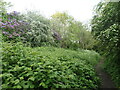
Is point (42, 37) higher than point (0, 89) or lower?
higher

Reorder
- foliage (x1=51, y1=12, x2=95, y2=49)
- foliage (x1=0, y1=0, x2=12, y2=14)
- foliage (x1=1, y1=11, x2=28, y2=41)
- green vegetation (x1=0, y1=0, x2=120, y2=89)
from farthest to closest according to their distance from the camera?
1. foliage (x1=51, y1=12, x2=95, y2=49)
2. foliage (x1=0, y1=0, x2=12, y2=14)
3. foliage (x1=1, y1=11, x2=28, y2=41)
4. green vegetation (x1=0, y1=0, x2=120, y2=89)

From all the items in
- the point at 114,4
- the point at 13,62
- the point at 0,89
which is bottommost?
the point at 0,89

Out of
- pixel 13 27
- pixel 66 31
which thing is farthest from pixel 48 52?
pixel 66 31

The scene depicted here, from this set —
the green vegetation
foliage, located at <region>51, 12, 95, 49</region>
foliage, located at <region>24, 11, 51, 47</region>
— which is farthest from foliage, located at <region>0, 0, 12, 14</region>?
foliage, located at <region>51, 12, 95, 49</region>

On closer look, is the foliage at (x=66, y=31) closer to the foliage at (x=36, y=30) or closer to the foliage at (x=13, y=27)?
the foliage at (x=36, y=30)

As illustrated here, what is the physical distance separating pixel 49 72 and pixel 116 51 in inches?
113

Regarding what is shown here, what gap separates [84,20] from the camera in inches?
555

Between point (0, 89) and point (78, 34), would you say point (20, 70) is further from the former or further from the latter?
point (78, 34)

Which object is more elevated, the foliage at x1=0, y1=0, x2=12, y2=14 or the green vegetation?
the foliage at x1=0, y1=0, x2=12, y2=14

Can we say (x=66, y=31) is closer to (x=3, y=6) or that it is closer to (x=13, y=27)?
(x=13, y=27)

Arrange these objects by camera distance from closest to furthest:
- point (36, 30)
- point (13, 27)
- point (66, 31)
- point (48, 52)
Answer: point (48, 52) → point (13, 27) → point (36, 30) → point (66, 31)

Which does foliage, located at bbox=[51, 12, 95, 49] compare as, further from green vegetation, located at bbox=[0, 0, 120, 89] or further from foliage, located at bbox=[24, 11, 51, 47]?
foliage, located at bbox=[24, 11, 51, 47]

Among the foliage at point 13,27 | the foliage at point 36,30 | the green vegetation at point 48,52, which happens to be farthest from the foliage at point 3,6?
the foliage at point 36,30

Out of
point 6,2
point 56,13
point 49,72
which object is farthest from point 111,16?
point 56,13
